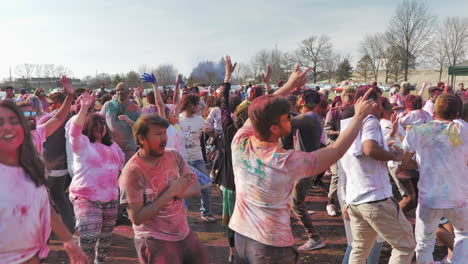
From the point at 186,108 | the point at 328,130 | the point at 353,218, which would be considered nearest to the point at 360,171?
the point at 353,218

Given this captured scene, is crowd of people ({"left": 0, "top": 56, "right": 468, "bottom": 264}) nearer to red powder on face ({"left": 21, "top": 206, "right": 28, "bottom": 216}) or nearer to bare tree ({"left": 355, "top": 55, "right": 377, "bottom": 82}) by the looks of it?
red powder on face ({"left": 21, "top": 206, "right": 28, "bottom": 216})

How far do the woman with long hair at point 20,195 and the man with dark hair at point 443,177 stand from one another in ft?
11.3

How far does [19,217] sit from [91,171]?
5.86ft

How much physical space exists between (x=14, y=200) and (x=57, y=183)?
351cm

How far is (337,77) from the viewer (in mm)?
73938

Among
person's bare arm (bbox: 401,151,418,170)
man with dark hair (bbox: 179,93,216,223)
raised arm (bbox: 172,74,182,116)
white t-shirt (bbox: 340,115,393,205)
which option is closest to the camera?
white t-shirt (bbox: 340,115,393,205)

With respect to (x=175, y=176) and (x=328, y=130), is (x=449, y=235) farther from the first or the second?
(x=175, y=176)

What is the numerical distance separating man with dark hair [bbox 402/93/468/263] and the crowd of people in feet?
0.03

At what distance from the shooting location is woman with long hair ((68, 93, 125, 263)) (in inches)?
143

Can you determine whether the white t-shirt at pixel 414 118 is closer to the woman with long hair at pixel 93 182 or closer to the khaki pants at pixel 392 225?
the khaki pants at pixel 392 225

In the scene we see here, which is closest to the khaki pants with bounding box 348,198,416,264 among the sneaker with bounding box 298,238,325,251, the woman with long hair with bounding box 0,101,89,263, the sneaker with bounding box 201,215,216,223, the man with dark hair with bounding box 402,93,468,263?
the man with dark hair with bounding box 402,93,468,263

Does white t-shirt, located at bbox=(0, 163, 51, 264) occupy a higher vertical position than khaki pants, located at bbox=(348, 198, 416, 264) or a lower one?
higher

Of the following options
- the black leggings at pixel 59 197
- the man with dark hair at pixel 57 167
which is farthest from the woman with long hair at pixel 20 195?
the black leggings at pixel 59 197

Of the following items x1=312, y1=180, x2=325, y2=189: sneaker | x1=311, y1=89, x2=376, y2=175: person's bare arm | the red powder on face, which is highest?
x1=311, y1=89, x2=376, y2=175: person's bare arm
